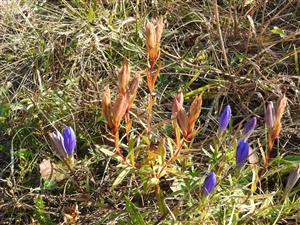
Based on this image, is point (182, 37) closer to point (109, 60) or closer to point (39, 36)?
point (109, 60)

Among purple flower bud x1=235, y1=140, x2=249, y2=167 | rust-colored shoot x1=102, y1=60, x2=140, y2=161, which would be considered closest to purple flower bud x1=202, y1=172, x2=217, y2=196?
purple flower bud x1=235, y1=140, x2=249, y2=167

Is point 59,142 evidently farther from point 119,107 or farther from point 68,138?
point 119,107

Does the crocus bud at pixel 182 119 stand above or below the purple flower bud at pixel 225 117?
above

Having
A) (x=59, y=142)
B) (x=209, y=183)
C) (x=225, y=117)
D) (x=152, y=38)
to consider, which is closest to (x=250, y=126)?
(x=225, y=117)

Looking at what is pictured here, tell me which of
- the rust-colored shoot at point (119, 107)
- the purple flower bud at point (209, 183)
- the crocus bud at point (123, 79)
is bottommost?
the purple flower bud at point (209, 183)

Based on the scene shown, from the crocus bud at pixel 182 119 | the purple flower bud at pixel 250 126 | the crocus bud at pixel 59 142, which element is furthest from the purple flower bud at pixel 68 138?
the purple flower bud at pixel 250 126

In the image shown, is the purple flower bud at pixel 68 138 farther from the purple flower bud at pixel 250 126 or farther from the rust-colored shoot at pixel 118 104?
the purple flower bud at pixel 250 126

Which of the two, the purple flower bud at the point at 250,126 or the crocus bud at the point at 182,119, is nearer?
the crocus bud at the point at 182,119

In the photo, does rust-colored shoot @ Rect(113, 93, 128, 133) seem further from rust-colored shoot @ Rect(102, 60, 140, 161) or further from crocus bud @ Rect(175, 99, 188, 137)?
crocus bud @ Rect(175, 99, 188, 137)
